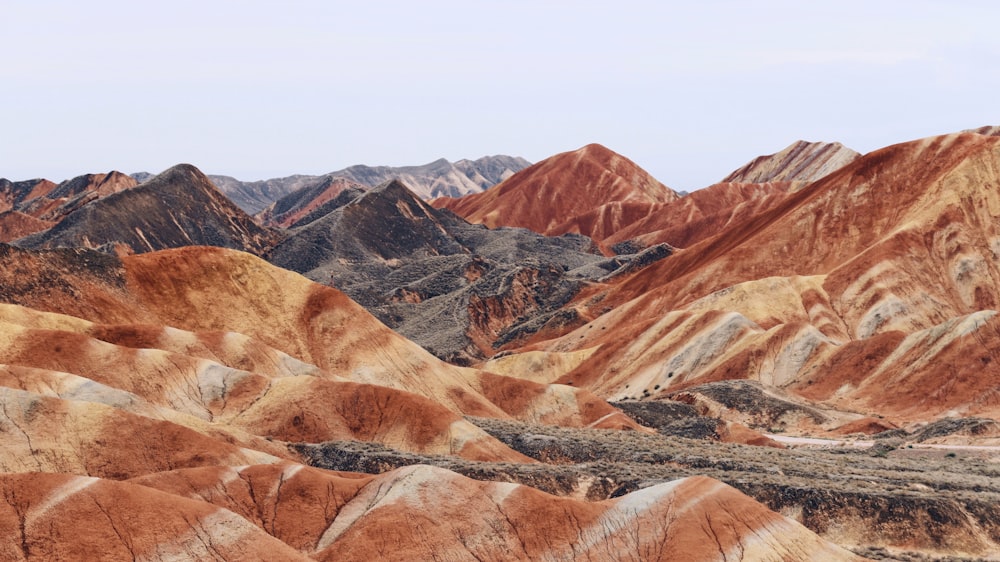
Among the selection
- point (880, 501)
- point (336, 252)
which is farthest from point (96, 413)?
point (336, 252)

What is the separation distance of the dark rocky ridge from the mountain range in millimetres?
687

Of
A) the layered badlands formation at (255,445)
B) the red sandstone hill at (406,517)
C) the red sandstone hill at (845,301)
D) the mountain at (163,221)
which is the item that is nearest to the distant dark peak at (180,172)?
the mountain at (163,221)

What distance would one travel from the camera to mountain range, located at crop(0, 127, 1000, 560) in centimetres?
4044

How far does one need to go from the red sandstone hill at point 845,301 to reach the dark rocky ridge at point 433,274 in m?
9.69

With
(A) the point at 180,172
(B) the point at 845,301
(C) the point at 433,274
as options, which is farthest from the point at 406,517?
(A) the point at 180,172

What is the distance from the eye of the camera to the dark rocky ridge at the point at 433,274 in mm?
139750

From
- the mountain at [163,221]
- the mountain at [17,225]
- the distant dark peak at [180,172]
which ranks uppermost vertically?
the distant dark peak at [180,172]

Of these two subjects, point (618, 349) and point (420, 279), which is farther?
point (420, 279)

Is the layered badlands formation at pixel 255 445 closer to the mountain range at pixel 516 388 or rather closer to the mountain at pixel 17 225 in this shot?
the mountain range at pixel 516 388

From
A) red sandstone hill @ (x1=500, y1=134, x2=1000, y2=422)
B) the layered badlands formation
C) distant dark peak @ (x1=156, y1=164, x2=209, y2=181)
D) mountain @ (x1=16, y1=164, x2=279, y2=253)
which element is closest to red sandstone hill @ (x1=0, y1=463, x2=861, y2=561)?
the layered badlands formation

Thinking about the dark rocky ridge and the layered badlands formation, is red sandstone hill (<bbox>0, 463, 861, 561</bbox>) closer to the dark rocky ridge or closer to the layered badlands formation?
the layered badlands formation

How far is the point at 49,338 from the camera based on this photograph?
66.2m

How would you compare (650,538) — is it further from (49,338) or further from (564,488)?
(49,338)

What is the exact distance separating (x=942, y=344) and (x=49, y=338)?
241ft
